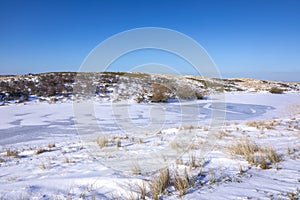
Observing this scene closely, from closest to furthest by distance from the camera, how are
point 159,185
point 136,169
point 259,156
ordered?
point 159,185 → point 136,169 → point 259,156

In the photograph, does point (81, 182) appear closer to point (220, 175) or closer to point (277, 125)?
point (220, 175)

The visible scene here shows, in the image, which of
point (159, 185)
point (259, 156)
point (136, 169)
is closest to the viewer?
point (159, 185)

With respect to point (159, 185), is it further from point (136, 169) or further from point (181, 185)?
point (136, 169)

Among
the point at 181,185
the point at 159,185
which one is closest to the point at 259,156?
the point at 181,185

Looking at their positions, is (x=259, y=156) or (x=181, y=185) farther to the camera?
(x=259, y=156)

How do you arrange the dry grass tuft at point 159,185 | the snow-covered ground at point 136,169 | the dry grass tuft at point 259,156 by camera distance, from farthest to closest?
the dry grass tuft at point 259,156 < the snow-covered ground at point 136,169 < the dry grass tuft at point 159,185

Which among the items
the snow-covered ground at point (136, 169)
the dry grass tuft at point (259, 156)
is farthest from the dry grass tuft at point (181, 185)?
the dry grass tuft at point (259, 156)

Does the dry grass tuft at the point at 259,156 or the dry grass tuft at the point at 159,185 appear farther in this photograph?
the dry grass tuft at the point at 259,156

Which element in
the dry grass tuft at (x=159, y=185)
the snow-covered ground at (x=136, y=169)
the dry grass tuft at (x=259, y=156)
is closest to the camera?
the dry grass tuft at (x=159, y=185)

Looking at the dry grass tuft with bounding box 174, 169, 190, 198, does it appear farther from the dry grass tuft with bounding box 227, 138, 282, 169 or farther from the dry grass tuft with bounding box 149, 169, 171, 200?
the dry grass tuft with bounding box 227, 138, 282, 169

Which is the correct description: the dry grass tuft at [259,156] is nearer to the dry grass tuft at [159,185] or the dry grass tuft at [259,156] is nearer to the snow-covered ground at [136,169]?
the snow-covered ground at [136,169]

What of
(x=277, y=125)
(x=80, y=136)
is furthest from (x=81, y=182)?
(x=277, y=125)

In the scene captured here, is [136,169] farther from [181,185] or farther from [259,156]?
[259,156]

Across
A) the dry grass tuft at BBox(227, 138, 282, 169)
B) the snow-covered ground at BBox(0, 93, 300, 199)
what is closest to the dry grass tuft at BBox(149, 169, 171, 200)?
the snow-covered ground at BBox(0, 93, 300, 199)
